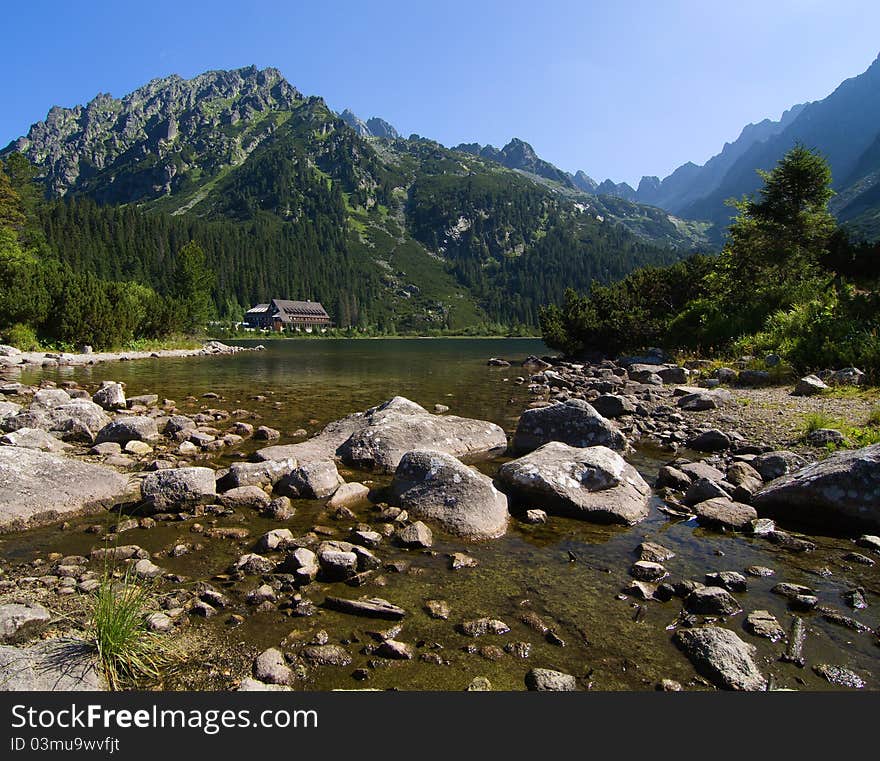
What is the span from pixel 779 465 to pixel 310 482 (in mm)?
9762

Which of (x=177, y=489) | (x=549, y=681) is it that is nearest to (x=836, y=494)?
(x=549, y=681)

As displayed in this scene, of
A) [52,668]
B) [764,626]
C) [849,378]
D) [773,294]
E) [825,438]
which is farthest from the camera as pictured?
[773,294]

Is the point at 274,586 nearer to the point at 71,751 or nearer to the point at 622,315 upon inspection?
the point at 71,751

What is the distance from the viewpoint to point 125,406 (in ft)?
61.8

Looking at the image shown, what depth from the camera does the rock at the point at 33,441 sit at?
1152 cm

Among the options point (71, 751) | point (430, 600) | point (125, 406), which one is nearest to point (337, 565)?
point (430, 600)

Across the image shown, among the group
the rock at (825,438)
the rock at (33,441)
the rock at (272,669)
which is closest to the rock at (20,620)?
the rock at (272,669)

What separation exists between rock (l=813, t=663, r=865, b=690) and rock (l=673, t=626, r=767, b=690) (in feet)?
1.77

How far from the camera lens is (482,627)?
5.13 metres

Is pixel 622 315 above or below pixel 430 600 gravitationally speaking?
above

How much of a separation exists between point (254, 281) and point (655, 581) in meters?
202

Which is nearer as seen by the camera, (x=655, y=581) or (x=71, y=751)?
(x=71, y=751)

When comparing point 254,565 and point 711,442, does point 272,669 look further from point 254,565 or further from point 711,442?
point 711,442

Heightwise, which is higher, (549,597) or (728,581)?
(728,581)
